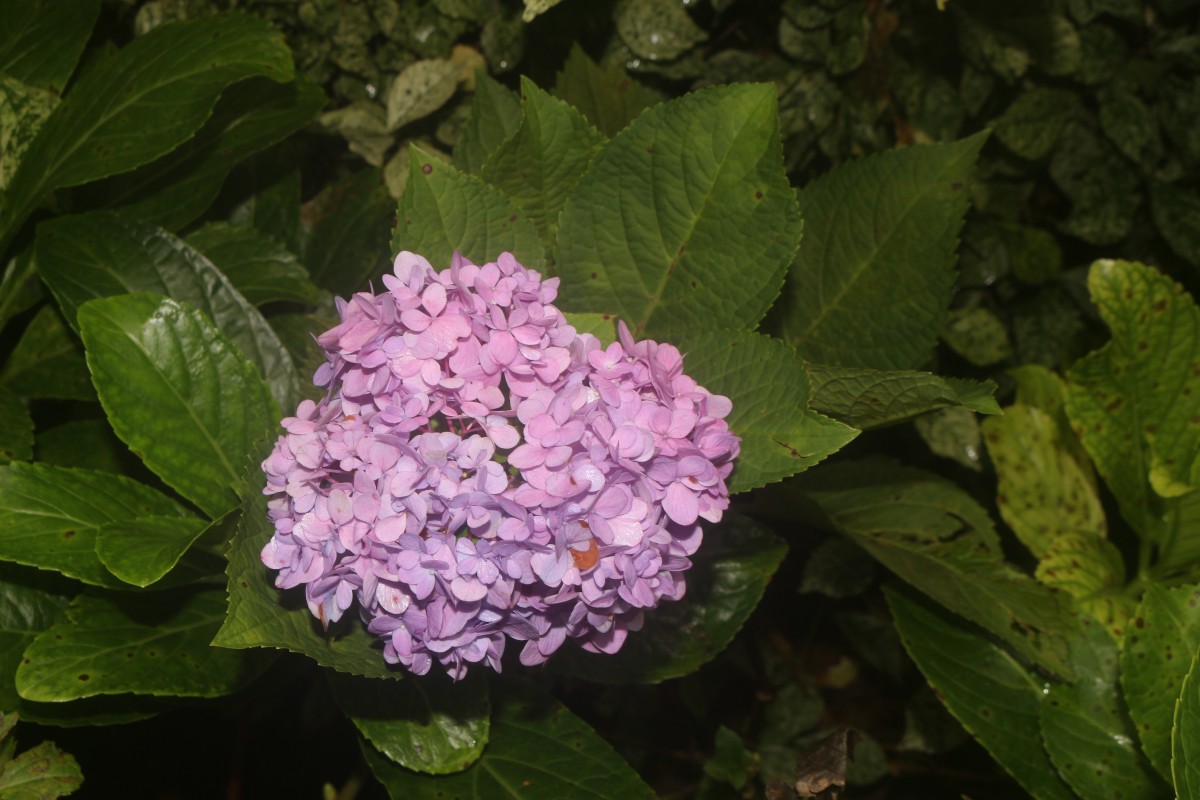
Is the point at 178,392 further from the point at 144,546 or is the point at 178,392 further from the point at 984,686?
the point at 984,686

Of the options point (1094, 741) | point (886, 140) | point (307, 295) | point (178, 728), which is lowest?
point (178, 728)

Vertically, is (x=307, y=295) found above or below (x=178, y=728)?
above

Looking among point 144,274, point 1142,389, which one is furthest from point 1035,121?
point 144,274

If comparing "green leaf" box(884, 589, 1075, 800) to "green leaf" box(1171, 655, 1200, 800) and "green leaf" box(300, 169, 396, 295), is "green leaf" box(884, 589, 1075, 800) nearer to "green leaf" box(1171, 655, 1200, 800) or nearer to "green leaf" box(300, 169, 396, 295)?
"green leaf" box(1171, 655, 1200, 800)

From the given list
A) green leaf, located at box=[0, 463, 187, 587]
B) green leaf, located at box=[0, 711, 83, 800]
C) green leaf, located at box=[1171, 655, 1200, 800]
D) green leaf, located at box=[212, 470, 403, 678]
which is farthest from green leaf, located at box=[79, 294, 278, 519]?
green leaf, located at box=[1171, 655, 1200, 800]

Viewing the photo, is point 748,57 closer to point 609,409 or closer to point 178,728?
point 609,409

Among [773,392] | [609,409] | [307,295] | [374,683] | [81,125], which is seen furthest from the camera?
[307,295]

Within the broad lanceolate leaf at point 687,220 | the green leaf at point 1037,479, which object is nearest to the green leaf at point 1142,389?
the green leaf at point 1037,479

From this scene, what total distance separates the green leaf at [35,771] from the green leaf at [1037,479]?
109 cm

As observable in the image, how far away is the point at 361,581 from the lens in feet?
2.26

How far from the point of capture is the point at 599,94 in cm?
122

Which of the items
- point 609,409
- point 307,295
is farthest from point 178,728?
point 609,409

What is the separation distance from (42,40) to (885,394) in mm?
1059

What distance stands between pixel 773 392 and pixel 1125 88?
948 mm
